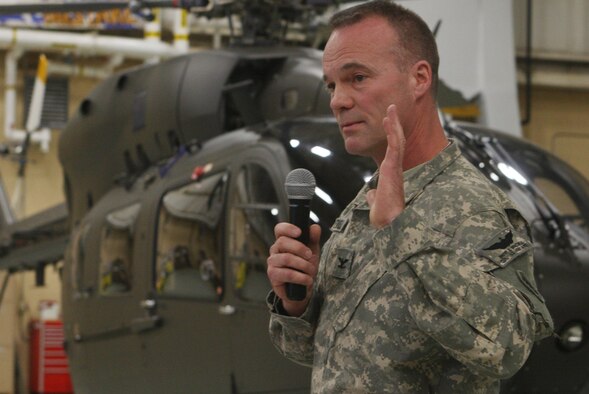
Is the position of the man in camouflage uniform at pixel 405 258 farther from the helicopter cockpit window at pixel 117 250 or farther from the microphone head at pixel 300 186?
the helicopter cockpit window at pixel 117 250

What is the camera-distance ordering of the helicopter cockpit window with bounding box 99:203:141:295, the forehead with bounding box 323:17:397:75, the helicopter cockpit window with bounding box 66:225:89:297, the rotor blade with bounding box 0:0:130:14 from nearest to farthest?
the forehead with bounding box 323:17:397:75, the helicopter cockpit window with bounding box 99:203:141:295, the rotor blade with bounding box 0:0:130:14, the helicopter cockpit window with bounding box 66:225:89:297

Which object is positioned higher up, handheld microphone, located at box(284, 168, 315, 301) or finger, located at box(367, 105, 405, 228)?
finger, located at box(367, 105, 405, 228)

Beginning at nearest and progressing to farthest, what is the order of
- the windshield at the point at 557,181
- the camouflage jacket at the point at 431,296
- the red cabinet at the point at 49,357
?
the camouflage jacket at the point at 431,296 < the windshield at the point at 557,181 < the red cabinet at the point at 49,357

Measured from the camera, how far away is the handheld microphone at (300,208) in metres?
1.94

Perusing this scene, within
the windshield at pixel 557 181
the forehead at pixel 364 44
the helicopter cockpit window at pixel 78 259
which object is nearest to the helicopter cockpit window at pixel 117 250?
the helicopter cockpit window at pixel 78 259

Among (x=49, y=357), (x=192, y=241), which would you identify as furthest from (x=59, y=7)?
(x=49, y=357)

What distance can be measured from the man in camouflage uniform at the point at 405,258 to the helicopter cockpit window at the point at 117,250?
310 centimetres

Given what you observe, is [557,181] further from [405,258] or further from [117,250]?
[405,258]

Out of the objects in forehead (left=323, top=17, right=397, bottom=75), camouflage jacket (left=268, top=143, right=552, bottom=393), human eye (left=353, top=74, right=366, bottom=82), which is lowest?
camouflage jacket (left=268, top=143, right=552, bottom=393)

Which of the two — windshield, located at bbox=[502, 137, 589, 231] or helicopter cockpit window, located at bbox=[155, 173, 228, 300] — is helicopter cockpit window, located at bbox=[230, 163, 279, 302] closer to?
helicopter cockpit window, located at bbox=[155, 173, 228, 300]

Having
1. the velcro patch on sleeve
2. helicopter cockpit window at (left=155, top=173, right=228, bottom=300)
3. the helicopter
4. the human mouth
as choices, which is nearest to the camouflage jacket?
the velcro patch on sleeve

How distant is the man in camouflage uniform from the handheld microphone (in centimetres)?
3

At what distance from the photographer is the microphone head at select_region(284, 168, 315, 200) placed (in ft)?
6.50

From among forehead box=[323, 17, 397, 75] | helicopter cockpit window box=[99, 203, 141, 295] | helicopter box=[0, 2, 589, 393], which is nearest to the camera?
forehead box=[323, 17, 397, 75]
